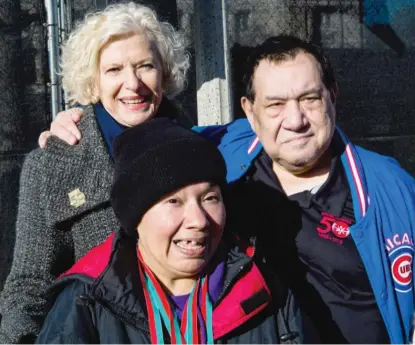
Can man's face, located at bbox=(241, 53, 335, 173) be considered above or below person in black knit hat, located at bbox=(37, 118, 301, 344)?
above

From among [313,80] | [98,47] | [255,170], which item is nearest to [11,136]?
[98,47]

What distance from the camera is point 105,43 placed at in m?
2.48

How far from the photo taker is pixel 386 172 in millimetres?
2344

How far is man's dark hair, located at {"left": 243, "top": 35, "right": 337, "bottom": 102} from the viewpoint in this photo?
7.73 ft

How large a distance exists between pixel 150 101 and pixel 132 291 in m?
0.90

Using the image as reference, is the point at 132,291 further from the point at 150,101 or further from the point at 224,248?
the point at 150,101

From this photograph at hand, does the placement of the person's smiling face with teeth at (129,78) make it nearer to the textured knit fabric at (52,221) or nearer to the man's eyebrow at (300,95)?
the textured knit fabric at (52,221)

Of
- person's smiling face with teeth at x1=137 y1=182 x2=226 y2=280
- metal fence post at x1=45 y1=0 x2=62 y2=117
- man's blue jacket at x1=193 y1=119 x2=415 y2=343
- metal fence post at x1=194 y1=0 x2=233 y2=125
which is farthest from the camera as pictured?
metal fence post at x1=194 y1=0 x2=233 y2=125

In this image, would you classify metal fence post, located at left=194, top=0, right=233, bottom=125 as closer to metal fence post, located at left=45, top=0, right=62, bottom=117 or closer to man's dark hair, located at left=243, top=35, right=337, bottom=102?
metal fence post, located at left=45, top=0, right=62, bottom=117

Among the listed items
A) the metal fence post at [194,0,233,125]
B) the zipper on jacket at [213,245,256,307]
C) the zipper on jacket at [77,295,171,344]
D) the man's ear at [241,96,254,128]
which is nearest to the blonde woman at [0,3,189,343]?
the man's ear at [241,96,254,128]

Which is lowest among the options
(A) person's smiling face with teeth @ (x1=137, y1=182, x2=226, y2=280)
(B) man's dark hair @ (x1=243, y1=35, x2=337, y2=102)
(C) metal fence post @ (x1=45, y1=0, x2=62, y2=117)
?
(A) person's smiling face with teeth @ (x1=137, y1=182, x2=226, y2=280)

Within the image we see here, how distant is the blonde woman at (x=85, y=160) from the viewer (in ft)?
7.56

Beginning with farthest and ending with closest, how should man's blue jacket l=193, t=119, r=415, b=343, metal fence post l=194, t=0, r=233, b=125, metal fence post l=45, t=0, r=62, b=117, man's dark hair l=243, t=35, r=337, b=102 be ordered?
metal fence post l=194, t=0, r=233, b=125 < metal fence post l=45, t=0, r=62, b=117 < man's dark hair l=243, t=35, r=337, b=102 < man's blue jacket l=193, t=119, r=415, b=343

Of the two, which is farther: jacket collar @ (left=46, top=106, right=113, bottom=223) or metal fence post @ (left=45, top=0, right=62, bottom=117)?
metal fence post @ (left=45, top=0, right=62, bottom=117)
